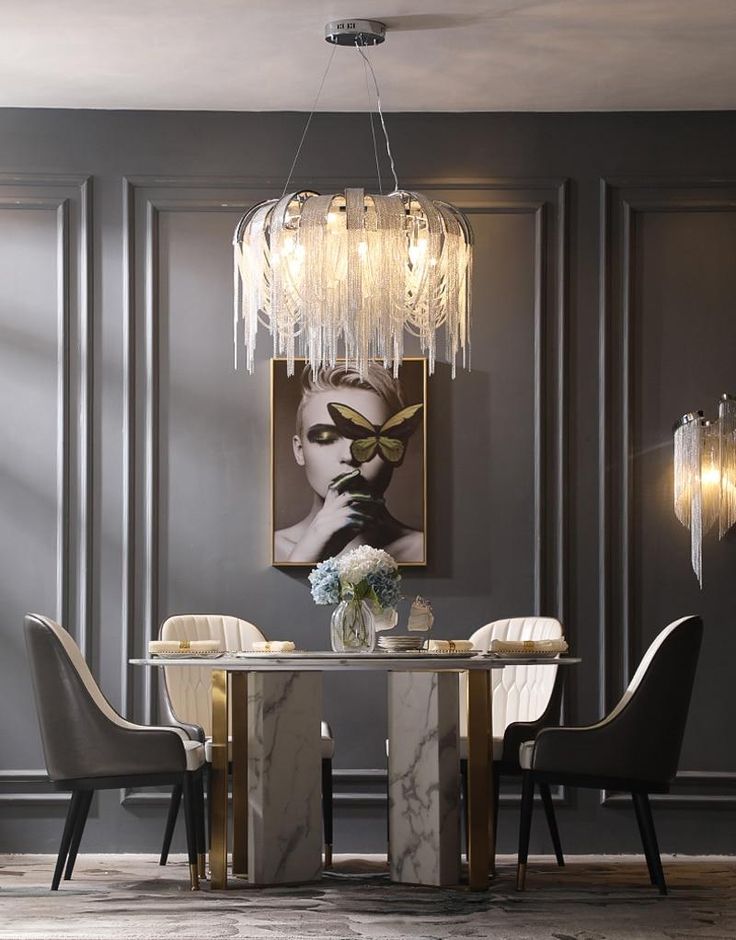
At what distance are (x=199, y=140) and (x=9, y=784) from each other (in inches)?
99.1

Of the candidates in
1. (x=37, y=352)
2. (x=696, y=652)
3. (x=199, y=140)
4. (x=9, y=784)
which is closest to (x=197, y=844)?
(x=9, y=784)

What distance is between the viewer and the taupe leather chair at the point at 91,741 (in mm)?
3967

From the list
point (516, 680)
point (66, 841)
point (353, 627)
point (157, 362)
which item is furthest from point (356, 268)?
point (66, 841)

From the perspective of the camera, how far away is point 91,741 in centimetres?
399

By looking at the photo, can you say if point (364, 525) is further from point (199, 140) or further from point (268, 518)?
point (199, 140)

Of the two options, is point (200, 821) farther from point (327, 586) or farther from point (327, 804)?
point (327, 586)

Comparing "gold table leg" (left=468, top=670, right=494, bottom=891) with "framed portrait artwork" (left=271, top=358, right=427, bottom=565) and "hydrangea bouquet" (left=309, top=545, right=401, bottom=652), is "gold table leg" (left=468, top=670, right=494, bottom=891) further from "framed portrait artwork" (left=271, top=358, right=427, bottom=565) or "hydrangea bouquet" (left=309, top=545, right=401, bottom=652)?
"framed portrait artwork" (left=271, top=358, right=427, bottom=565)

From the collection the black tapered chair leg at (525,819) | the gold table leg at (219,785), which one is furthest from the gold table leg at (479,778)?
the gold table leg at (219,785)

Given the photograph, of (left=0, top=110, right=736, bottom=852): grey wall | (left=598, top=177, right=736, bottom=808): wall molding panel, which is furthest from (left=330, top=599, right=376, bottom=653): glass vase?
(left=598, top=177, right=736, bottom=808): wall molding panel

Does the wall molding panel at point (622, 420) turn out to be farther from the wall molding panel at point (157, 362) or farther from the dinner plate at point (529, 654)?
the dinner plate at point (529, 654)

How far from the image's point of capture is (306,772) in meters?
4.11

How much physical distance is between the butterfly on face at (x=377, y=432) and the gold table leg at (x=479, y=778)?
1.27 metres

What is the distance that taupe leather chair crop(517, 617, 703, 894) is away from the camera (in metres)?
3.93

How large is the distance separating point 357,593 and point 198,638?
0.80m
